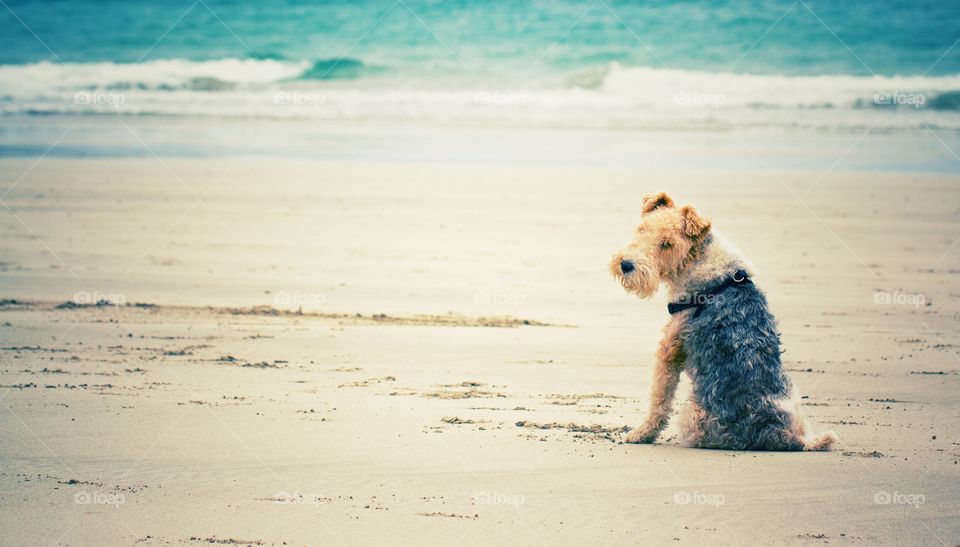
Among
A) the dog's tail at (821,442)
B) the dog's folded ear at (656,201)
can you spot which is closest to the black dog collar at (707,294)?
the dog's folded ear at (656,201)

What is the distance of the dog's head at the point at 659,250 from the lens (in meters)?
4.91

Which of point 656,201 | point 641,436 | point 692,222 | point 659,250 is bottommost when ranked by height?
point 641,436

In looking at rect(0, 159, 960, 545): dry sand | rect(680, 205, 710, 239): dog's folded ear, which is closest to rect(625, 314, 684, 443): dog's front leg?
rect(0, 159, 960, 545): dry sand

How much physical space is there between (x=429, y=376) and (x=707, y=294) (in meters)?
2.34

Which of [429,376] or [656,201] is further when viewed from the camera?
[429,376]

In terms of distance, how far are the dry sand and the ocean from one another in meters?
10.9

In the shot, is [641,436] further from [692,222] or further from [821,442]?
[692,222]

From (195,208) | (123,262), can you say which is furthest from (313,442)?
(195,208)

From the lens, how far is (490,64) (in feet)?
122

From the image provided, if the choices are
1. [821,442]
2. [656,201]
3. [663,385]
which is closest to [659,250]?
[656,201]

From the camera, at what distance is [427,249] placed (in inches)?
449

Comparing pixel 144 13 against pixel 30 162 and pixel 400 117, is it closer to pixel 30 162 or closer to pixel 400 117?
pixel 400 117

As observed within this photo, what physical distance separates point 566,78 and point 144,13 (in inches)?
957

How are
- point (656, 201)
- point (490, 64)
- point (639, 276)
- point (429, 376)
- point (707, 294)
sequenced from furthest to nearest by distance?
1. point (490, 64)
2. point (429, 376)
3. point (656, 201)
4. point (707, 294)
5. point (639, 276)
